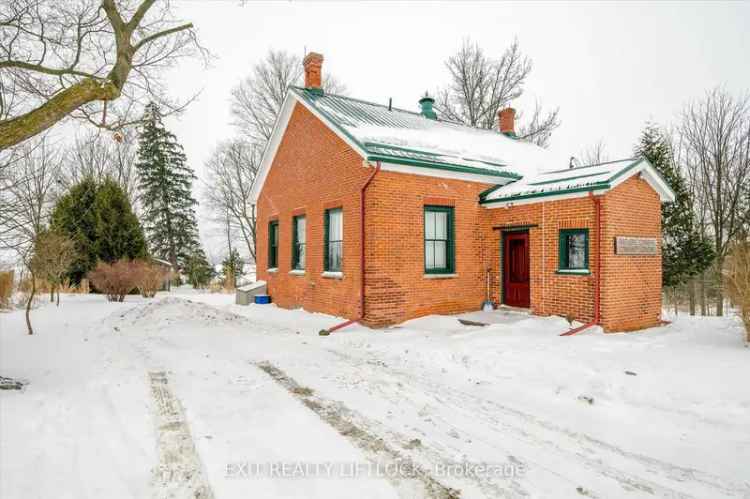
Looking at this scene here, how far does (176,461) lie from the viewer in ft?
11.4

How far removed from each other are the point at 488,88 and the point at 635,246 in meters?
21.4

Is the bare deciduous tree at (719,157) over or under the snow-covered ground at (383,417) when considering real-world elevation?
over

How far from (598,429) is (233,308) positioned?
1271 centimetres

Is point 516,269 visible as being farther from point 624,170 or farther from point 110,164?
point 110,164

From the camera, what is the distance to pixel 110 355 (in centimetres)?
745

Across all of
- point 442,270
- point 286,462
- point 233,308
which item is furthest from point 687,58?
point 286,462

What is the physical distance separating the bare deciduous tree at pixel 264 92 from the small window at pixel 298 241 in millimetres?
16101

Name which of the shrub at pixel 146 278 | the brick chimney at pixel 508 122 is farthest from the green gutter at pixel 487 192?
the shrub at pixel 146 278

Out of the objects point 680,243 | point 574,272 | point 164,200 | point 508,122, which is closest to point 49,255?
point 574,272

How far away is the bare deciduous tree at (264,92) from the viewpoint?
28.1 metres

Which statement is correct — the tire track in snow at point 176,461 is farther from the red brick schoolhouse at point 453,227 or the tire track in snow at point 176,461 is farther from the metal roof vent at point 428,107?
the metal roof vent at point 428,107

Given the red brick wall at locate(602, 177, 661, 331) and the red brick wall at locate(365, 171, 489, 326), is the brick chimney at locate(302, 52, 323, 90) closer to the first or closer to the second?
the red brick wall at locate(365, 171, 489, 326)

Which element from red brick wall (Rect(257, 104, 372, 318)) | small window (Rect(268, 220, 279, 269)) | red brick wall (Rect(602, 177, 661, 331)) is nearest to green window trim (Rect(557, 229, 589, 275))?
red brick wall (Rect(602, 177, 661, 331))

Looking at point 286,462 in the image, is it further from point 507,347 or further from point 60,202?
point 60,202
